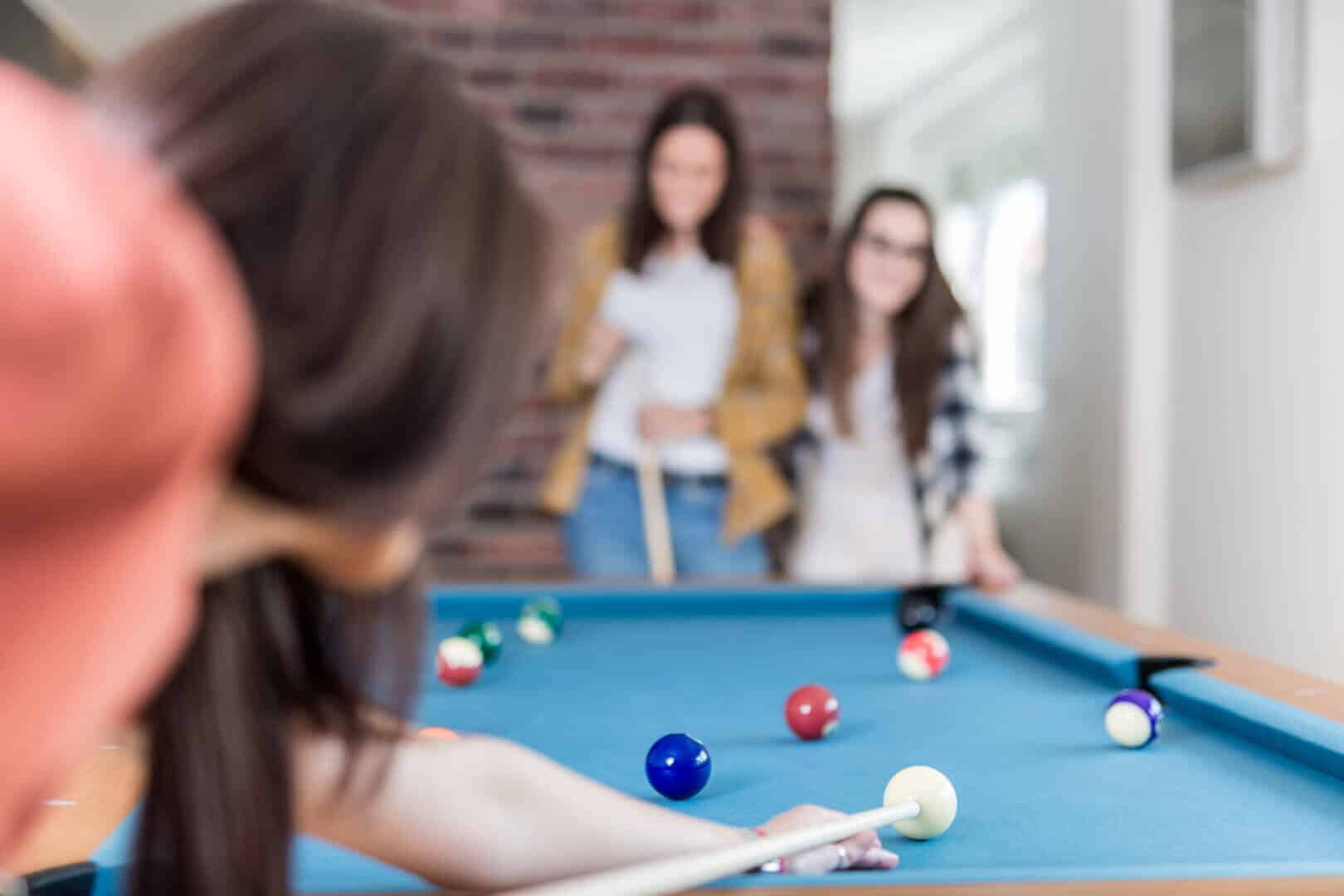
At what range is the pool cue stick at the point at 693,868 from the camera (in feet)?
2.53

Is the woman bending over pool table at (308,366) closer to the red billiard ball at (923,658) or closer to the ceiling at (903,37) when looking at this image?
the red billiard ball at (923,658)

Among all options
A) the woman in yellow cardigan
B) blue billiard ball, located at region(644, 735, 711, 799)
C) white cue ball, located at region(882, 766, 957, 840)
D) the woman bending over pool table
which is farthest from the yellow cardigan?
the woman bending over pool table

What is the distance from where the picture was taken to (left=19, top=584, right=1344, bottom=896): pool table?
90cm

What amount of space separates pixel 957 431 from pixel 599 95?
4.96 feet

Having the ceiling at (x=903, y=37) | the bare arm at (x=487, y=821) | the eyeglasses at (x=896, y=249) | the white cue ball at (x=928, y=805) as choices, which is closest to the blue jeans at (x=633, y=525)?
the eyeglasses at (x=896, y=249)

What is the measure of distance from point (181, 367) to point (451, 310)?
160mm

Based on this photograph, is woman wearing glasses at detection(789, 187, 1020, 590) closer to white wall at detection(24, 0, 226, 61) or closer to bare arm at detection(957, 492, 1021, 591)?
bare arm at detection(957, 492, 1021, 591)

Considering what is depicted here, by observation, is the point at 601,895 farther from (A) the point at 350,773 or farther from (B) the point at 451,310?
(B) the point at 451,310

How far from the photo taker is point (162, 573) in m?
0.50

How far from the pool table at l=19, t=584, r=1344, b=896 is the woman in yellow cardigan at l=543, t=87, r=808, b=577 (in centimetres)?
89

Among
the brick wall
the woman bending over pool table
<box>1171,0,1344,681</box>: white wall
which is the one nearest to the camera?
the woman bending over pool table

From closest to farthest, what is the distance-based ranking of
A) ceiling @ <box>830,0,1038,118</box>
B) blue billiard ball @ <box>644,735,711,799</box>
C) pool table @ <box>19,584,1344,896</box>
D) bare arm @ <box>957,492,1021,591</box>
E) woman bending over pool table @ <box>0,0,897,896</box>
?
woman bending over pool table @ <box>0,0,897,896</box>
pool table @ <box>19,584,1344,896</box>
blue billiard ball @ <box>644,735,711,799</box>
bare arm @ <box>957,492,1021,591</box>
ceiling @ <box>830,0,1038,118</box>

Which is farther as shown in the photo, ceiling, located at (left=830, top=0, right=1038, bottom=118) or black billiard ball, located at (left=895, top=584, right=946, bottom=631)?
ceiling, located at (left=830, top=0, right=1038, bottom=118)

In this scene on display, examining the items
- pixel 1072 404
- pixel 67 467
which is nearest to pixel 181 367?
pixel 67 467
